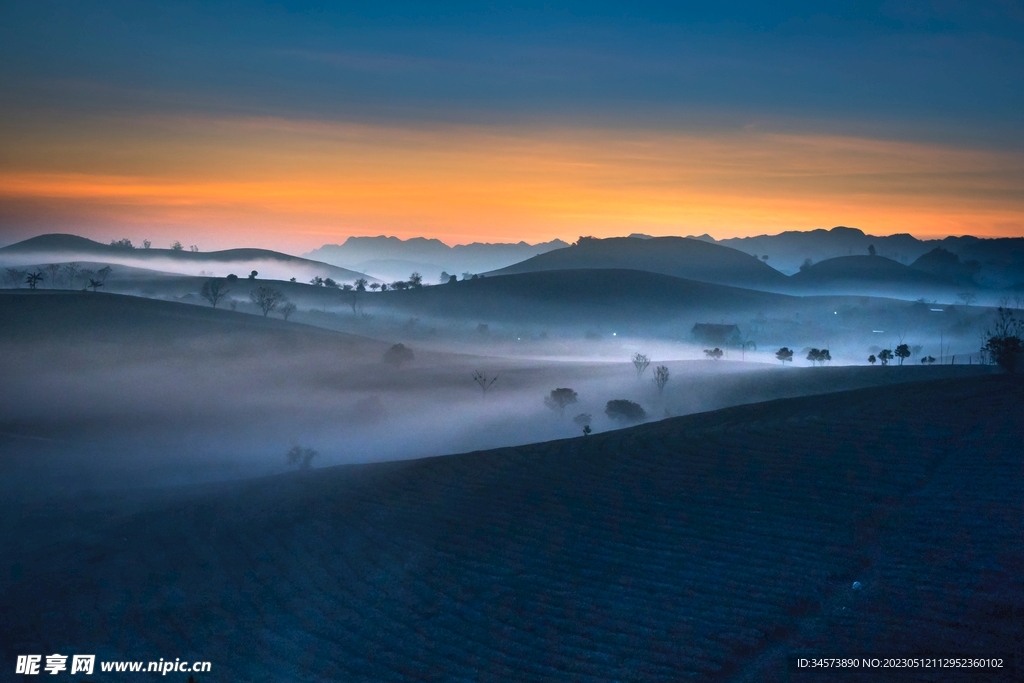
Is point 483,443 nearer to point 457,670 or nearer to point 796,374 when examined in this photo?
point 796,374

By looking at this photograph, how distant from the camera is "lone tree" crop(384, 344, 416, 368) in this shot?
6969 cm

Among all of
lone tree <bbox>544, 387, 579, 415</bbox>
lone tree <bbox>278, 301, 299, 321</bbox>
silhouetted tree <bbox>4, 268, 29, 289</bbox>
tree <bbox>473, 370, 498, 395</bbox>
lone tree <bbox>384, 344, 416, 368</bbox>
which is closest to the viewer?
lone tree <bbox>544, 387, 579, 415</bbox>

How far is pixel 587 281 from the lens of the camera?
140625mm

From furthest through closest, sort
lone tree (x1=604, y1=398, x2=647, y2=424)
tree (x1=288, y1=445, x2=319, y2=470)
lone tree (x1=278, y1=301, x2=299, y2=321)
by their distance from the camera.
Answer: lone tree (x1=278, y1=301, x2=299, y2=321), lone tree (x1=604, y1=398, x2=647, y2=424), tree (x1=288, y1=445, x2=319, y2=470)

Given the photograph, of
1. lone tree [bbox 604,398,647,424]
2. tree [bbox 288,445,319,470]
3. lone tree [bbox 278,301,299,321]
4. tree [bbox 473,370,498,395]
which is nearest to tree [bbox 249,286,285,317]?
lone tree [bbox 278,301,299,321]

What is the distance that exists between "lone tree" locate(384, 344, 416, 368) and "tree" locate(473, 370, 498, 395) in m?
7.46

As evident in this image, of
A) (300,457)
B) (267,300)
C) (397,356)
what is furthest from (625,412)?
(267,300)

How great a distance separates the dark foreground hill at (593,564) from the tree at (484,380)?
38493 millimetres

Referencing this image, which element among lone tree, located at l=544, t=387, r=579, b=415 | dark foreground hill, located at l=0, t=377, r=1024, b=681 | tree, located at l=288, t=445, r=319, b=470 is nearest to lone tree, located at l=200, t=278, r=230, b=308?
lone tree, located at l=544, t=387, r=579, b=415

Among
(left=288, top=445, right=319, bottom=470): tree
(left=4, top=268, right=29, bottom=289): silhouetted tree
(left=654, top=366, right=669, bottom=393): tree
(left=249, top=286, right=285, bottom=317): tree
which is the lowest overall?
(left=288, top=445, right=319, bottom=470): tree

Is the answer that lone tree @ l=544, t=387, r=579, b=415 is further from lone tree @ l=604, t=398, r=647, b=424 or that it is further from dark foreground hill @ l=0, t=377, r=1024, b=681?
dark foreground hill @ l=0, t=377, r=1024, b=681

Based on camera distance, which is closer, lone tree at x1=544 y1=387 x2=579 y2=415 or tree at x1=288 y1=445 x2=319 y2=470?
tree at x1=288 y1=445 x2=319 y2=470

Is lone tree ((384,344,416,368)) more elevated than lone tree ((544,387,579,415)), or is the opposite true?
lone tree ((384,344,416,368))

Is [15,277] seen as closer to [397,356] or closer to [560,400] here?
[397,356]
